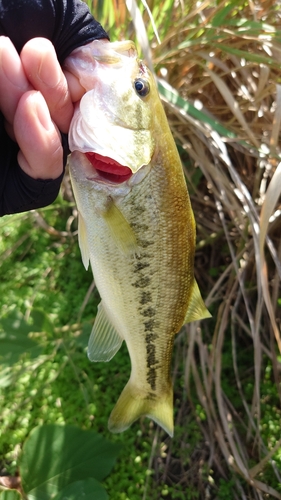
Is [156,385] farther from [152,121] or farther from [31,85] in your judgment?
[31,85]

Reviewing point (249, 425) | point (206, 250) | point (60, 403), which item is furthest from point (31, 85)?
point (249, 425)

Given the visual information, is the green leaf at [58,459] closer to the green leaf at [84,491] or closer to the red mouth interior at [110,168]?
the green leaf at [84,491]

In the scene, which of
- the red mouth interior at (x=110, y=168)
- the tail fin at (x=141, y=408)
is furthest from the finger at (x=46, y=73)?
the tail fin at (x=141, y=408)

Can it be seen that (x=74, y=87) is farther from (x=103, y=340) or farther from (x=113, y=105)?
(x=103, y=340)

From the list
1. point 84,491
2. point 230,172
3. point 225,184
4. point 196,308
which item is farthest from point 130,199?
point 84,491

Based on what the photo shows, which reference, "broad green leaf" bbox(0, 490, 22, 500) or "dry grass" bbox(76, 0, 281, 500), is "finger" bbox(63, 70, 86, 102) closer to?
"dry grass" bbox(76, 0, 281, 500)

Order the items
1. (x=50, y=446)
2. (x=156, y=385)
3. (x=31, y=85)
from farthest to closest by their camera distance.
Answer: (x=50, y=446), (x=156, y=385), (x=31, y=85)
